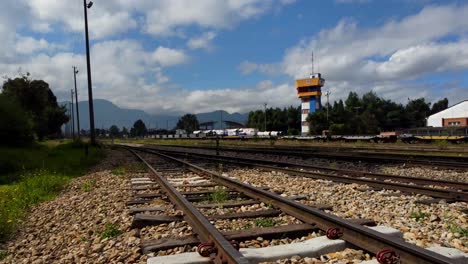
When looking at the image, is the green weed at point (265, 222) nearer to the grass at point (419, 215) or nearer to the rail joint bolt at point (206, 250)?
the rail joint bolt at point (206, 250)

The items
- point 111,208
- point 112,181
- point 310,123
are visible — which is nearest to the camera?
point 111,208

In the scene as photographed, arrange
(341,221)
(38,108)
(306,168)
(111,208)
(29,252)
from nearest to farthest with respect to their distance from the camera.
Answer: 1. (341,221)
2. (29,252)
3. (111,208)
4. (306,168)
5. (38,108)

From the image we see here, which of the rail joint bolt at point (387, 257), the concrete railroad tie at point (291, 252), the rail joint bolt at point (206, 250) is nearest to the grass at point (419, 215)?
the concrete railroad tie at point (291, 252)

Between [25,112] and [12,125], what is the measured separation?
14.3ft

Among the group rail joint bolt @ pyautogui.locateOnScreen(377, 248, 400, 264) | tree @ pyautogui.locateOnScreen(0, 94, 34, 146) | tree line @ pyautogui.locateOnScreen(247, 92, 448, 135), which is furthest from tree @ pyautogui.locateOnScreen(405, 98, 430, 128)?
rail joint bolt @ pyautogui.locateOnScreen(377, 248, 400, 264)

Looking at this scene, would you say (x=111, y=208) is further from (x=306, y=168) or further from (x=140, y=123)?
(x=140, y=123)

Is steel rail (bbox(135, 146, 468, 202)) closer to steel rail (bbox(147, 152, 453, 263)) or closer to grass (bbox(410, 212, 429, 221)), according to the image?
grass (bbox(410, 212, 429, 221))

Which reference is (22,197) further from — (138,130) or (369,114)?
(138,130)

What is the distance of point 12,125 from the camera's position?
87.6 ft

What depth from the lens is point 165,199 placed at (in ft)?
26.1

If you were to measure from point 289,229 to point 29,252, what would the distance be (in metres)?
3.41

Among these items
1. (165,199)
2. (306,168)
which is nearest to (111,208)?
(165,199)

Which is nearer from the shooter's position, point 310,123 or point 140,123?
point 310,123

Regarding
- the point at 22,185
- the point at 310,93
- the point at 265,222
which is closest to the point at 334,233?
the point at 265,222
